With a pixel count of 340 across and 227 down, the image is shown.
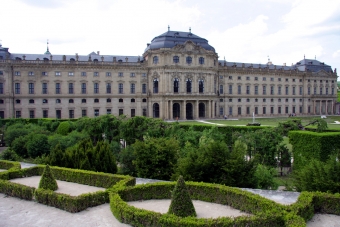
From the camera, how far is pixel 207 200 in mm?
13320

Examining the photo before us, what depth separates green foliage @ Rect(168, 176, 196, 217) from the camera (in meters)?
10.6

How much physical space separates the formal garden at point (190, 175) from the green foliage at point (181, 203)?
0.03 metres

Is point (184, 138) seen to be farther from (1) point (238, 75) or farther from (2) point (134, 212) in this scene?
(1) point (238, 75)

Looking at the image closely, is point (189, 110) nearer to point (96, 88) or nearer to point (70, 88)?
point (96, 88)

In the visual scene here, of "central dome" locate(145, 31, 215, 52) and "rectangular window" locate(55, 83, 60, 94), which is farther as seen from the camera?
"central dome" locate(145, 31, 215, 52)

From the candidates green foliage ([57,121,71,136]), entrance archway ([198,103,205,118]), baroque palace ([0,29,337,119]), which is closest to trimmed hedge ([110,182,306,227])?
green foliage ([57,121,71,136])

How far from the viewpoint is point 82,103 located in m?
58.6

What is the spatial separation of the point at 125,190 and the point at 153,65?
158 feet

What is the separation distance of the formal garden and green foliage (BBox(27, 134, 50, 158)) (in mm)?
87

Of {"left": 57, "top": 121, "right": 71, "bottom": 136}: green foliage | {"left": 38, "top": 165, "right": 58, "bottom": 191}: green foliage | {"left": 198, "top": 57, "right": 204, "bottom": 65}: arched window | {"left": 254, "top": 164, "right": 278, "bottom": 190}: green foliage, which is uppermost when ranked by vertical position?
{"left": 198, "top": 57, "right": 204, "bottom": 65}: arched window

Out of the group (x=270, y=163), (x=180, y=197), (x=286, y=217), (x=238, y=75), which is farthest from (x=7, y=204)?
(x=238, y=75)

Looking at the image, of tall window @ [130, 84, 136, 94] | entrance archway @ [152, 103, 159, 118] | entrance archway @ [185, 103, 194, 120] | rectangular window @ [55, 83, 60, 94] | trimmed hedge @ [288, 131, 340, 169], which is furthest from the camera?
entrance archway @ [185, 103, 194, 120]

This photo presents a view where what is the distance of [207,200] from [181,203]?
9.98 ft

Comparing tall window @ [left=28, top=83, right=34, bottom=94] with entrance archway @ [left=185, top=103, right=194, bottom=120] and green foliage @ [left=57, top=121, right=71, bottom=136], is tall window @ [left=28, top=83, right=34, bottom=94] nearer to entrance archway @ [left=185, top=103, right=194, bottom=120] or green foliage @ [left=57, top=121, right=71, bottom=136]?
green foliage @ [left=57, top=121, right=71, bottom=136]
